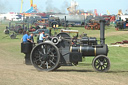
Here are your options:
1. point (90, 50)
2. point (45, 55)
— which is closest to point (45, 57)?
point (45, 55)

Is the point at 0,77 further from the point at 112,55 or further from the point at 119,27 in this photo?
the point at 119,27

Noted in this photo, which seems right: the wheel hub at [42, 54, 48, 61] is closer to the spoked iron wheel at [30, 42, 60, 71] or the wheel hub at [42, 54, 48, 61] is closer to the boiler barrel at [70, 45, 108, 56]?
the spoked iron wheel at [30, 42, 60, 71]

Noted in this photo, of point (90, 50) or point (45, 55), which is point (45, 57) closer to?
point (45, 55)

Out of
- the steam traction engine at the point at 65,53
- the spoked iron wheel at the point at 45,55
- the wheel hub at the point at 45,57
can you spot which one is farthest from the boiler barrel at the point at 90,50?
the wheel hub at the point at 45,57

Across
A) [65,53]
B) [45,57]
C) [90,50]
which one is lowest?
[45,57]

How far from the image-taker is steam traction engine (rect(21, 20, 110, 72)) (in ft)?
40.1

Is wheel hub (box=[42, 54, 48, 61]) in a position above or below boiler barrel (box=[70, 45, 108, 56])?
below

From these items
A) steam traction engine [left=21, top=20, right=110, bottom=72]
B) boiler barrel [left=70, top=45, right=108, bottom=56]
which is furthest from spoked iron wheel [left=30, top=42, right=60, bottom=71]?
boiler barrel [left=70, top=45, right=108, bottom=56]

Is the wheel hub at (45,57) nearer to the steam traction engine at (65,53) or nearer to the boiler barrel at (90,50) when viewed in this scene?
the steam traction engine at (65,53)

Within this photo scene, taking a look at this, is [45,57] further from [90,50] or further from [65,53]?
[90,50]

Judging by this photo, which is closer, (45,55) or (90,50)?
(45,55)

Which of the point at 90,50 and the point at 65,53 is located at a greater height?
the point at 90,50

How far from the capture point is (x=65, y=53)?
41.0ft

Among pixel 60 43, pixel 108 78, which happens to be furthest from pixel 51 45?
pixel 108 78
